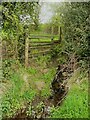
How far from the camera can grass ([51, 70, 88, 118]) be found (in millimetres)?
2742

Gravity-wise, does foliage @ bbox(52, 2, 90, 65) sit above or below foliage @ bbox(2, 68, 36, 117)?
above

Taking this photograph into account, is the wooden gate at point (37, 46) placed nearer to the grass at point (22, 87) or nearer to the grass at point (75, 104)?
the grass at point (22, 87)

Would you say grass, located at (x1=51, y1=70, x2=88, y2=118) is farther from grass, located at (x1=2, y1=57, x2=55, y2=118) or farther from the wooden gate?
the wooden gate

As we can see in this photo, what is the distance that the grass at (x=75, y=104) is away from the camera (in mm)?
2742

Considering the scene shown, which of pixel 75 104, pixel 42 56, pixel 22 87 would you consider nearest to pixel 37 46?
pixel 42 56

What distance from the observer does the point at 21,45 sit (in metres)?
2.95

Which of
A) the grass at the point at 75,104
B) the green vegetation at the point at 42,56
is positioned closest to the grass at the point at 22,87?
the green vegetation at the point at 42,56

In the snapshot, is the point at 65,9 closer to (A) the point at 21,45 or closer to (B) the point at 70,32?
(B) the point at 70,32

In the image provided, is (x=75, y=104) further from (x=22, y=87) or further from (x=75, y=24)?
(x=75, y=24)

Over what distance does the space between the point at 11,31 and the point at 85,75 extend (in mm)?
642

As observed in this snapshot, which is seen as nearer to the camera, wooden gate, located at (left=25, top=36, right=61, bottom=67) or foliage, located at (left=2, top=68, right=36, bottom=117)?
foliage, located at (left=2, top=68, right=36, bottom=117)

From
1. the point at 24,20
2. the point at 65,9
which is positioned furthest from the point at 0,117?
the point at 65,9

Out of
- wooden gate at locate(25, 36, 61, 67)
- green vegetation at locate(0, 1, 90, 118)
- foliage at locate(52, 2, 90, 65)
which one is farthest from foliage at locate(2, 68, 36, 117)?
foliage at locate(52, 2, 90, 65)

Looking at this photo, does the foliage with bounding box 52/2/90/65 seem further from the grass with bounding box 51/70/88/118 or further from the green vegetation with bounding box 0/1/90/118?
the grass with bounding box 51/70/88/118
